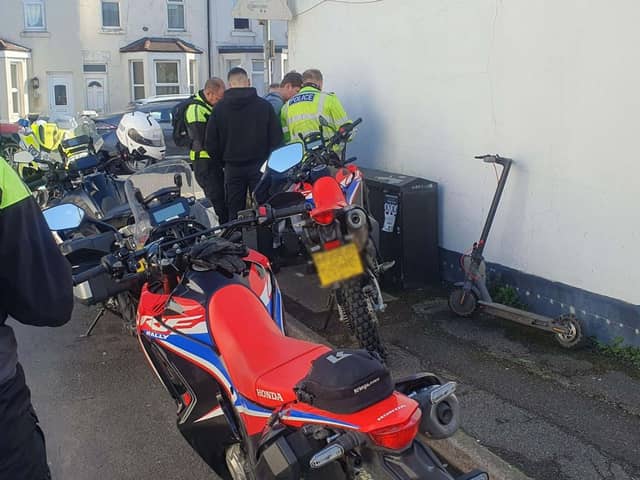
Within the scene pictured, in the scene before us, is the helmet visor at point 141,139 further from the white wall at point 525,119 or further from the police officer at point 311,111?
the white wall at point 525,119

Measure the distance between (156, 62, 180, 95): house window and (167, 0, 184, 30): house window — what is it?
5.42ft

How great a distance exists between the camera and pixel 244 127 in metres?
7.19

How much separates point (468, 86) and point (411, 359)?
2.54 meters

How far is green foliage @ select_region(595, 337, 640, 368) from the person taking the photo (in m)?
4.71

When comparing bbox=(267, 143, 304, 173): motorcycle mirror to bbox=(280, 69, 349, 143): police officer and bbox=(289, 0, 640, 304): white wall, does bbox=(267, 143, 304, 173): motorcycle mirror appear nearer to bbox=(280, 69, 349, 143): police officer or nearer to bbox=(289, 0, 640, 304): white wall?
bbox=(289, 0, 640, 304): white wall

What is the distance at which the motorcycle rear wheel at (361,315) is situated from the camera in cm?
448

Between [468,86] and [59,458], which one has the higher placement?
[468,86]

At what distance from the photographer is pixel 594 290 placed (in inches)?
198

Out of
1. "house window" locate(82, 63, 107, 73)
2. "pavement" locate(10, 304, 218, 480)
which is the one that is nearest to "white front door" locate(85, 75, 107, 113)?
"house window" locate(82, 63, 107, 73)

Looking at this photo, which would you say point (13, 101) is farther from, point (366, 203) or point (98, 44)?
point (366, 203)

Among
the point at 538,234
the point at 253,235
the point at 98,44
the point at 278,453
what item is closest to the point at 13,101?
the point at 98,44

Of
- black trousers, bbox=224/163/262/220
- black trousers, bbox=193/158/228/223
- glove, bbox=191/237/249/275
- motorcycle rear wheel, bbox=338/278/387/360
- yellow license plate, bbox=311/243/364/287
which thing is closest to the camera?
yellow license plate, bbox=311/243/364/287

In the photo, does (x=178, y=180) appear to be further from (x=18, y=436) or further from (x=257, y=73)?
(x=257, y=73)

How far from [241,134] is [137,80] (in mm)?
23469
